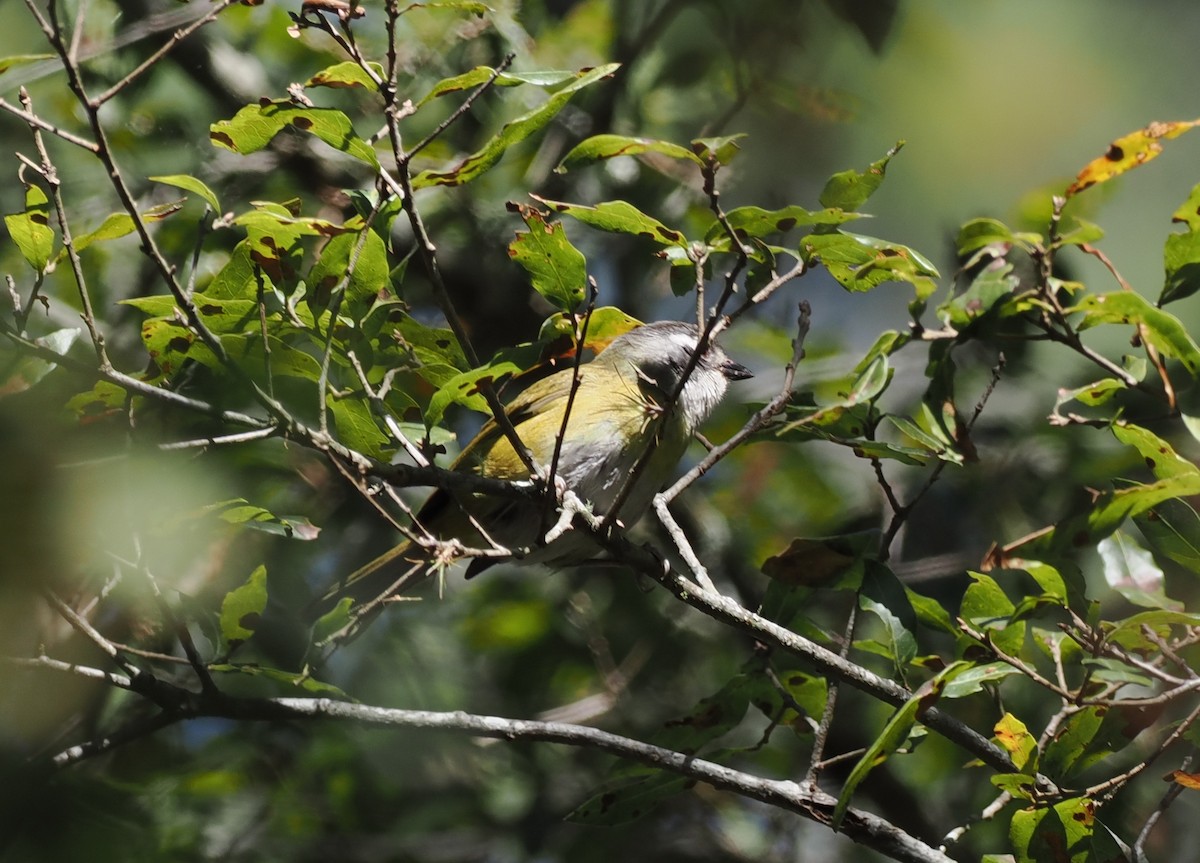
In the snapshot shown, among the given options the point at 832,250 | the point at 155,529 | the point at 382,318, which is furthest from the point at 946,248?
the point at 155,529

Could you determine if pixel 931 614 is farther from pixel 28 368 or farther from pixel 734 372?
pixel 28 368

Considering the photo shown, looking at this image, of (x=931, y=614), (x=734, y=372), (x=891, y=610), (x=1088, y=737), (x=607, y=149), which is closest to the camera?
(x=607, y=149)

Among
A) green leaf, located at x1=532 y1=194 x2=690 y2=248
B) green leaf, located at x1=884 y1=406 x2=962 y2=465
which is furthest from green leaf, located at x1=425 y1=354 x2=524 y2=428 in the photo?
green leaf, located at x1=884 y1=406 x2=962 y2=465

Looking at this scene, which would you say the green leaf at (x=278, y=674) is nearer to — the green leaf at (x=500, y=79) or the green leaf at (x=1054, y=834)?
the green leaf at (x=500, y=79)

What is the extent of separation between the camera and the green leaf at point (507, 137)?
6.68ft

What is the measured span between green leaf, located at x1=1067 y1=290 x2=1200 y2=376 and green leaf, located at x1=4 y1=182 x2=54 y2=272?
6.11 feet

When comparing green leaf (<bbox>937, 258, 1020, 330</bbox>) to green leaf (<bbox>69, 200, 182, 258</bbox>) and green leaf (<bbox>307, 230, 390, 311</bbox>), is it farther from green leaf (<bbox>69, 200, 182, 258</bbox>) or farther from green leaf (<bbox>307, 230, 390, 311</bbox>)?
green leaf (<bbox>69, 200, 182, 258</bbox>)

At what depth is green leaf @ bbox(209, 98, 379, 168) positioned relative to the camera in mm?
2055

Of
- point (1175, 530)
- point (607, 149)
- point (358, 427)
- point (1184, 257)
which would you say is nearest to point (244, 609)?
point (358, 427)

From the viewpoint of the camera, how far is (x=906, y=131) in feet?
15.1

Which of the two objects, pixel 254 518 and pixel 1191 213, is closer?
pixel 1191 213

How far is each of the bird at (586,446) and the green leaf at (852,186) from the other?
1.03m

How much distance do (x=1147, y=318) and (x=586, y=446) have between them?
5.60 feet

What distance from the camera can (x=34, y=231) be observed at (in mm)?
2248
